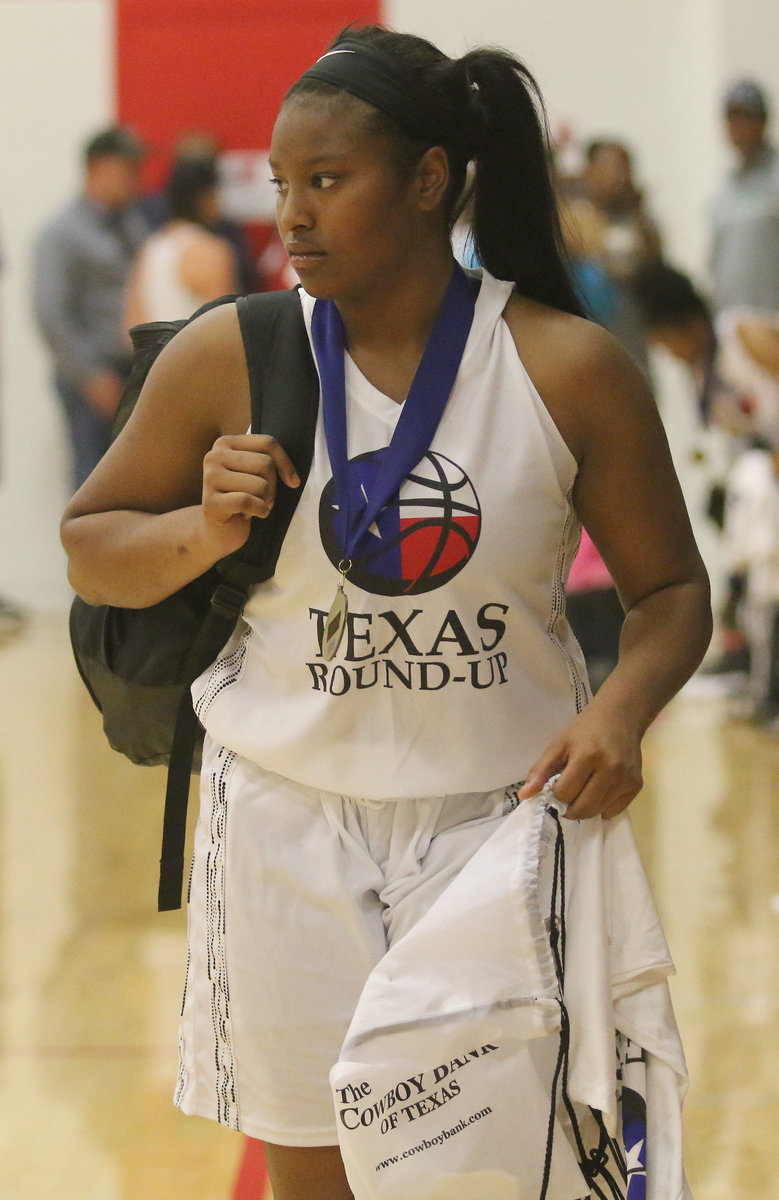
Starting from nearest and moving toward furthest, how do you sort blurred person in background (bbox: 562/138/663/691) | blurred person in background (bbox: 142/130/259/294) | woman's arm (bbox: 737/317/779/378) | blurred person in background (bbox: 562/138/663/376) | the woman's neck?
the woman's neck → blurred person in background (bbox: 562/138/663/691) → woman's arm (bbox: 737/317/779/378) → blurred person in background (bbox: 562/138/663/376) → blurred person in background (bbox: 142/130/259/294)

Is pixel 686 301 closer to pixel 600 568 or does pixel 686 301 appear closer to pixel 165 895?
pixel 600 568

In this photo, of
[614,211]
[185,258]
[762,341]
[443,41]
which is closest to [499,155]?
[762,341]

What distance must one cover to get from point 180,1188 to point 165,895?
3.24 ft

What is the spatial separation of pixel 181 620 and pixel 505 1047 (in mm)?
579

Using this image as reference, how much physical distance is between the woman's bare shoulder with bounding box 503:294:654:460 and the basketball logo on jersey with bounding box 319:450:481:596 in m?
→ 0.13

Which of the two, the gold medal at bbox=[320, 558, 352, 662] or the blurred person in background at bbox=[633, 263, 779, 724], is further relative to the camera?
the blurred person in background at bbox=[633, 263, 779, 724]

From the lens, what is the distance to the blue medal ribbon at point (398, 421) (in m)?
1.56

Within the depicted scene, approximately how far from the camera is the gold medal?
1.58m

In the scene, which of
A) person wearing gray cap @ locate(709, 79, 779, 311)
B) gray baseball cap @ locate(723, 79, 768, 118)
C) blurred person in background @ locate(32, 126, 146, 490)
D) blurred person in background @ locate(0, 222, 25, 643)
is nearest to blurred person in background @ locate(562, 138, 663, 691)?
person wearing gray cap @ locate(709, 79, 779, 311)

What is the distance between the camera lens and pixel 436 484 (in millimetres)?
1572

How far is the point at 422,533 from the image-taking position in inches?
61.8

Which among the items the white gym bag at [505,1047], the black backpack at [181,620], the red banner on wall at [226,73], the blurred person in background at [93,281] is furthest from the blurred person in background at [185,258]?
the white gym bag at [505,1047]

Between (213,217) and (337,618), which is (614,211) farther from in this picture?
(337,618)

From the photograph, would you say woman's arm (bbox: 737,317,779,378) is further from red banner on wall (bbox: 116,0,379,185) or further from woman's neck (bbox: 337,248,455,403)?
woman's neck (bbox: 337,248,455,403)
